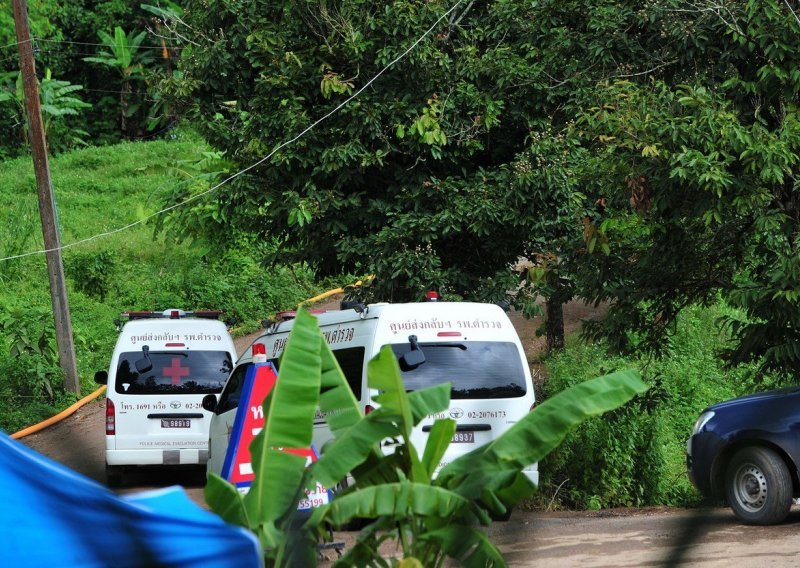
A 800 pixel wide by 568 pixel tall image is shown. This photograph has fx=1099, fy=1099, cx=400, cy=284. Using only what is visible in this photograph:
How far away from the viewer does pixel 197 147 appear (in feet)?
132

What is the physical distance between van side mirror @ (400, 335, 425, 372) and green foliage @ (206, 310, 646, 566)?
17.6 ft

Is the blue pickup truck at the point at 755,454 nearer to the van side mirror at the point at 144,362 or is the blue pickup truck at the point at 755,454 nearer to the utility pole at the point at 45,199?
the van side mirror at the point at 144,362

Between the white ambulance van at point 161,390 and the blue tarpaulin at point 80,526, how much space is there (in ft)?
35.9

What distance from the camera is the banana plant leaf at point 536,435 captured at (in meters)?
4.04

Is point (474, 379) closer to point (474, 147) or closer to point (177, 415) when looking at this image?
point (177, 415)

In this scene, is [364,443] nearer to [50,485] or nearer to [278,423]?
[278,423]

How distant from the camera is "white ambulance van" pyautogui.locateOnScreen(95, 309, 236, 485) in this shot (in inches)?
523

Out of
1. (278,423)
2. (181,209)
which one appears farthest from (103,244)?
(278,423)

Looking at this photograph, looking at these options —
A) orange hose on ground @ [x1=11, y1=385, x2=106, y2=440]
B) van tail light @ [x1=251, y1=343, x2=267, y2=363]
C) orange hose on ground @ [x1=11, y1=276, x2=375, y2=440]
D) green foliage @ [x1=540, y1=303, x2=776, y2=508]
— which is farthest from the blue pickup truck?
orange hose on ground @ [x1=11, y1=385, x2=106, y2=440]

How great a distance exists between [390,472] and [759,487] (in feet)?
19.3

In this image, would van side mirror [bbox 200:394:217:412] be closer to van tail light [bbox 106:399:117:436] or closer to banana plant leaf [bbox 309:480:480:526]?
van tail light [bbox 106:399:117:436]

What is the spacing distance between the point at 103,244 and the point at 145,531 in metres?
28.3

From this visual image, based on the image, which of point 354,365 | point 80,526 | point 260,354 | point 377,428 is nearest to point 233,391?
point 354,365

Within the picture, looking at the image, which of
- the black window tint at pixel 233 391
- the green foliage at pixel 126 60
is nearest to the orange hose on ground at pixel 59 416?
the black window tint at pixel 233 391
